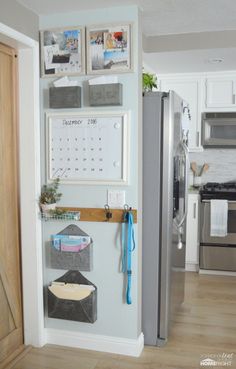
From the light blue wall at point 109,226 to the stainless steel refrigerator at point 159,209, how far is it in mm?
133

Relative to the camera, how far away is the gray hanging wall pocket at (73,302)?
2.87 meters

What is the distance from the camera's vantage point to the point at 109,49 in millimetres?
2723

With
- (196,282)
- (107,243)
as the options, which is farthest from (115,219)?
(196,282)

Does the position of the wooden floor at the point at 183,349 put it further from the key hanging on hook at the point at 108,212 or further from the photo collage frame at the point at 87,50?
the photo collage frame at the point at 87,50

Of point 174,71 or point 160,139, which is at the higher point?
point 174,71

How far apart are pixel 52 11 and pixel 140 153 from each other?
114 centimetres

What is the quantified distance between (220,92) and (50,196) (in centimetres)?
282

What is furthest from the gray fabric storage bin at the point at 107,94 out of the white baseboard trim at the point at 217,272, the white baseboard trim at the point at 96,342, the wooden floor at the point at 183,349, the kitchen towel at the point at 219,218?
the white baseboard trim at the point at 217,272

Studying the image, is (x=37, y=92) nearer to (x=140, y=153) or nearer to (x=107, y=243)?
(x=140, y=153)

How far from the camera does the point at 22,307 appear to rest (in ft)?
9.80

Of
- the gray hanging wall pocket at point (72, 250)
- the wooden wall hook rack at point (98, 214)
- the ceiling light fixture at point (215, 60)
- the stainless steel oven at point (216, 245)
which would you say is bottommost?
the stainless steel oven at point (216, 245)

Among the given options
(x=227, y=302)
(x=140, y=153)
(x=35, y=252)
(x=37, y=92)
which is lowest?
(x=227, y=302)

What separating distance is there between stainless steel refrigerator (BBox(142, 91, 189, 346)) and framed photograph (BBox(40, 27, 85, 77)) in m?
0.54

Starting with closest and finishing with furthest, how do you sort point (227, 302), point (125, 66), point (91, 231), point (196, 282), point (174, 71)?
point (125, 66), point (91, 231), point (227, 302), point (196, 282), point (174, 71)
